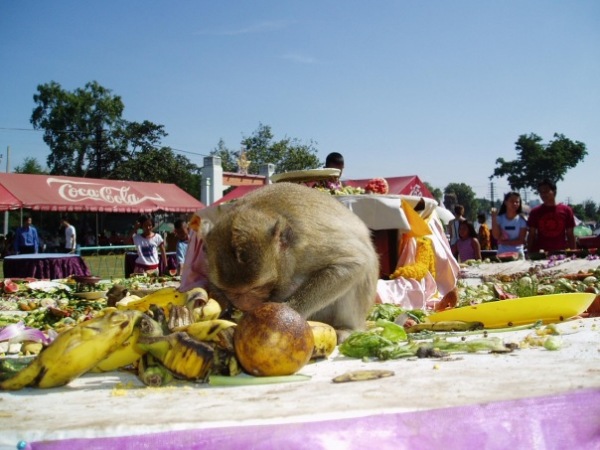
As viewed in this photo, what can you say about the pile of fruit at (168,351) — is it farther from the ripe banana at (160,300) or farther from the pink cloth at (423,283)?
the pink cloth at (423,283)

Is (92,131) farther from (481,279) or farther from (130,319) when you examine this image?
(130,319)

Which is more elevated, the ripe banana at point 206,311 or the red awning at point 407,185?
the red awning at point 407,185

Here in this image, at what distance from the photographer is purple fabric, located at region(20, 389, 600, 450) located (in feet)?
5.08

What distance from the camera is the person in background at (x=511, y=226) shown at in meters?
10.2

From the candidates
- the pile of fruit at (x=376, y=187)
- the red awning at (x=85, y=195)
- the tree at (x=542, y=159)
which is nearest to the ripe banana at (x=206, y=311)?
the pile of fruit at (x=376, y=187)

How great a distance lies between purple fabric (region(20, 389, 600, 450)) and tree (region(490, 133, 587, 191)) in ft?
225

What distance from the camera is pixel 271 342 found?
7.44ft

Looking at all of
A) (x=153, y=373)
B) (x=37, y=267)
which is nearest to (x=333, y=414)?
(x=153, y=373)

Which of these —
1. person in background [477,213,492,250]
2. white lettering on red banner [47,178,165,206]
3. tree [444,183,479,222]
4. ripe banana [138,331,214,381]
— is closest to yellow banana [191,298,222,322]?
ripe banana [138,331,214,381]

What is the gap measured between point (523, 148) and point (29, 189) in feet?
196

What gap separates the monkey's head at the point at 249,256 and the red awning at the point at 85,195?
2075 cm

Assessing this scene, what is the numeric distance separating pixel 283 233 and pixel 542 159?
69.4 m

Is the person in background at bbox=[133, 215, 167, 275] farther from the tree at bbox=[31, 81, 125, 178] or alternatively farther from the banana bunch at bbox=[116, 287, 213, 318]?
the tree at bbox=[31, 81, 125, 178]

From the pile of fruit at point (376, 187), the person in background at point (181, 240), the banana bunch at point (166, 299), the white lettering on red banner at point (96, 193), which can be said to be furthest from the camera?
the white lettering on red banner at point (96, 193)
